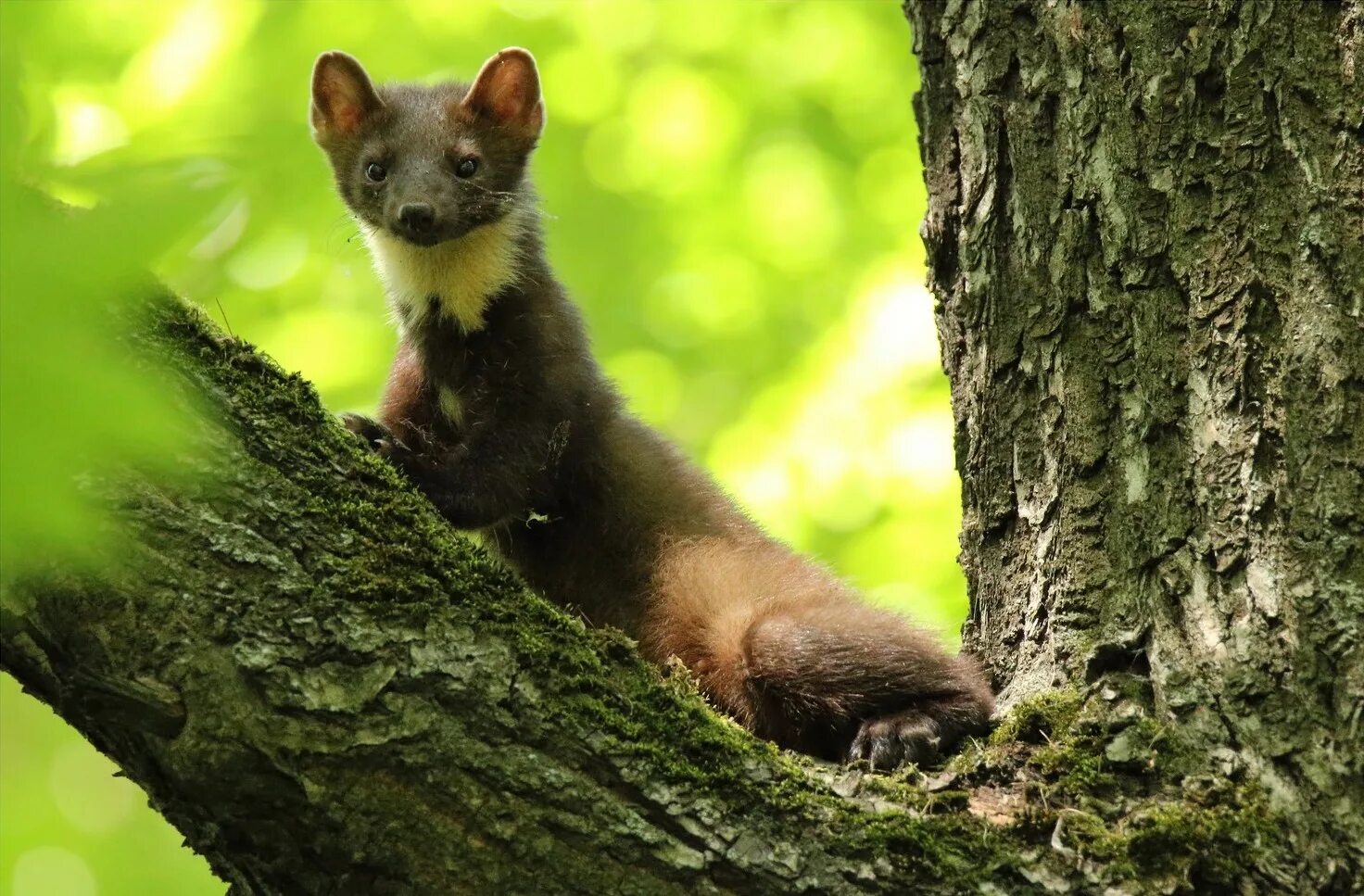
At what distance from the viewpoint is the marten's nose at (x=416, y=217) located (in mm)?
6922

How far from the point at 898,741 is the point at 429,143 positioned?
4284 mm

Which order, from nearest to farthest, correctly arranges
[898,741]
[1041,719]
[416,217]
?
[1041,719] → [898,741] → [416,217]

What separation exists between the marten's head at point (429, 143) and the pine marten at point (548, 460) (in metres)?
0.01

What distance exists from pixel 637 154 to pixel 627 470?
22.3ft

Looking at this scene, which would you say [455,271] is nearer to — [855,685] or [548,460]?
[548,460]

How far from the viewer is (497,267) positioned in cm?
711

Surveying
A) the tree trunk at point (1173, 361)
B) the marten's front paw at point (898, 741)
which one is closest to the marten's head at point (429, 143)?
the tree trunk at point (1173, 361)

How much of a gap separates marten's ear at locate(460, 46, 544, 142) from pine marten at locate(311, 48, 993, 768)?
0.04 ft

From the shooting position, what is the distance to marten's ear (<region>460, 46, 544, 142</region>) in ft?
25.3

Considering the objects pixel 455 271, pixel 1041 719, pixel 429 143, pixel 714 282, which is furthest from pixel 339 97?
pixel 714 282

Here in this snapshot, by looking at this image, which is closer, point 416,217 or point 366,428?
point 366,428

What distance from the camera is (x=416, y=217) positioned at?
22.7 feet

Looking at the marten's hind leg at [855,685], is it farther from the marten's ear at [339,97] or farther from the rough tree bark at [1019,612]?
the marten's ear at [339,97]

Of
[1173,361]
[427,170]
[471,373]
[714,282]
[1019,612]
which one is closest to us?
[1173,361]
